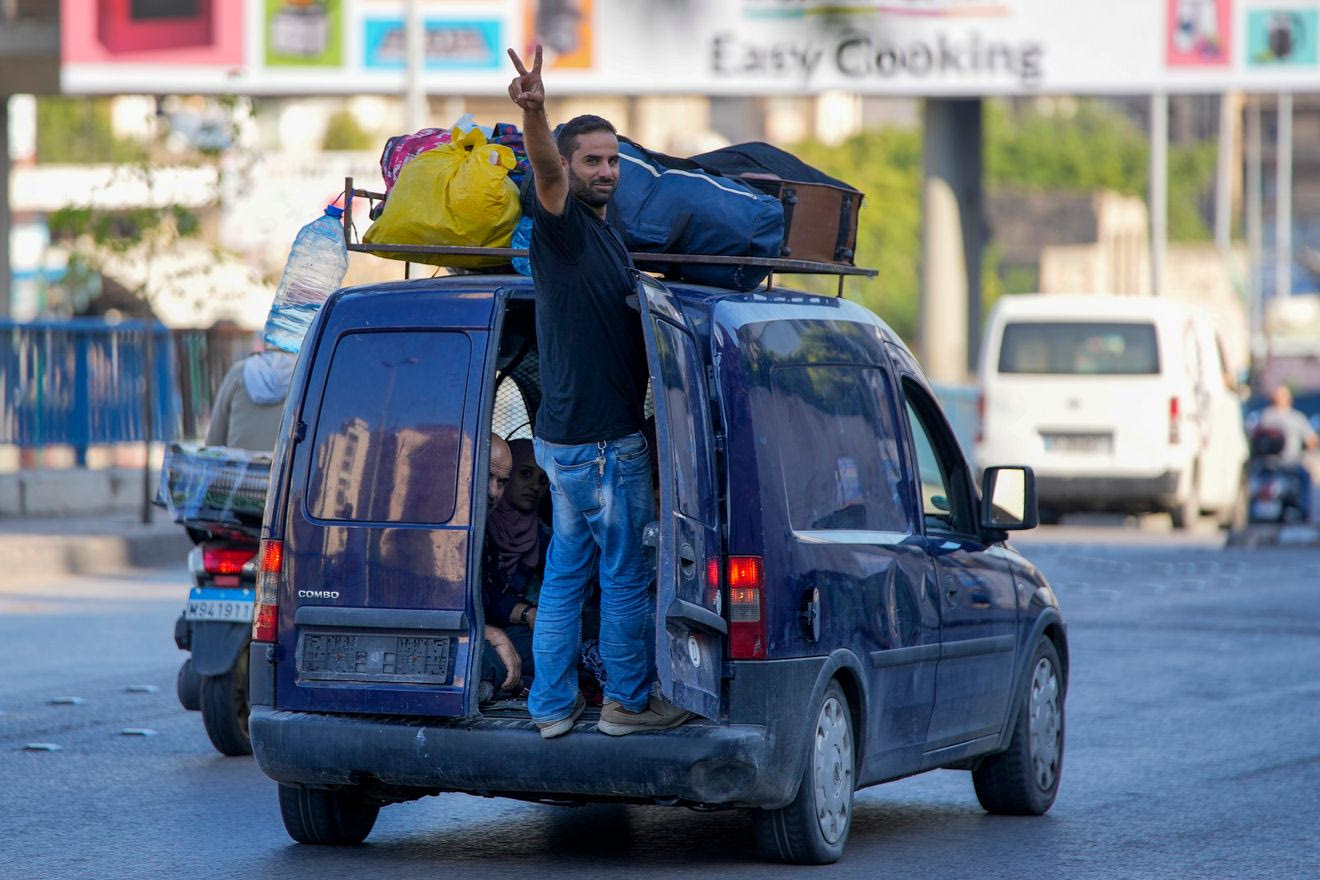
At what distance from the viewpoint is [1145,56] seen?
95.8ft

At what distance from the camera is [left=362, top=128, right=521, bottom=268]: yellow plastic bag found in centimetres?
696

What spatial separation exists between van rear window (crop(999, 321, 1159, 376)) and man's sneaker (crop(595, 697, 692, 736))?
1649 centimetres

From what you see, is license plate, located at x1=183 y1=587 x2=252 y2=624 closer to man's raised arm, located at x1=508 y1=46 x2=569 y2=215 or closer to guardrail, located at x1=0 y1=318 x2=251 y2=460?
man's raised arm, located at x1=508 y1=46 x2=569 y2=215

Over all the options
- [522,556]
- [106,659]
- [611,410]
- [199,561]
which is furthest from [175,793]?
[106,659]

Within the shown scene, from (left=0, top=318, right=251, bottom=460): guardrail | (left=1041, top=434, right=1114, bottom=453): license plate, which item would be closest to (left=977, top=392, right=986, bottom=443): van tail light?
(left=1041, top=434, right=1114, bottom=453): license plate

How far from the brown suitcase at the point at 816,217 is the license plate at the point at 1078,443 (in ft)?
50.0

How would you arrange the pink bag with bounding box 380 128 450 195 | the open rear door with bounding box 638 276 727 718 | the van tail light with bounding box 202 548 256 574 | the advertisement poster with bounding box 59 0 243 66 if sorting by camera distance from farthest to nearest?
the advertisement poster with bounding box 59 0 243 66
the van tail light with bounding box 202 548 256 574
the pink bag with bounding box 380 128 450 195
the open rear door with bounding box 638 276 727 718

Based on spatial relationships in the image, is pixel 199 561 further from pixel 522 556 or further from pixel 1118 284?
pixel 1118 284

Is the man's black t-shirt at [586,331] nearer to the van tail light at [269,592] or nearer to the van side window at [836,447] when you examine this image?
the van side window at [836,447]

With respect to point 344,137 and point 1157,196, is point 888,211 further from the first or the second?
point 1157,196

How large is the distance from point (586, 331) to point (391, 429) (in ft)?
2.18

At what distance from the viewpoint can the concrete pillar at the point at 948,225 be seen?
3145 centimetres

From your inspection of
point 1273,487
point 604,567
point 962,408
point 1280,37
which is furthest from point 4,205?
point 604,567

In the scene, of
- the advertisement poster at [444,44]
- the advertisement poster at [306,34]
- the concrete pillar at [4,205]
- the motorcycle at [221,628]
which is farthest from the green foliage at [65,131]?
the motorcycle at [221,628]
